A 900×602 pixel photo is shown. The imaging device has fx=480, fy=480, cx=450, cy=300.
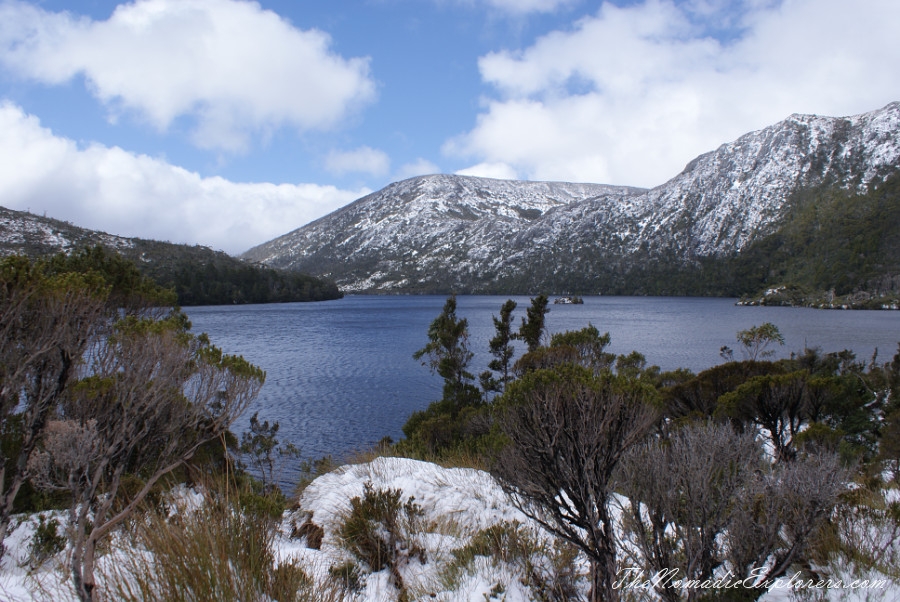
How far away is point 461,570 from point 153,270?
127 m

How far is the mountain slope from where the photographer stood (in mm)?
104875

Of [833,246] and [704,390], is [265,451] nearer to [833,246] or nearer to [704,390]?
[704,390]

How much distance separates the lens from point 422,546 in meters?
6.16

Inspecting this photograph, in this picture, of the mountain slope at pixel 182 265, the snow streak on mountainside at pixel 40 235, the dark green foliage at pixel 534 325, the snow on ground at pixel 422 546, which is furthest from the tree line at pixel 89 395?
the snow streak on mountainside at pixel 40 235

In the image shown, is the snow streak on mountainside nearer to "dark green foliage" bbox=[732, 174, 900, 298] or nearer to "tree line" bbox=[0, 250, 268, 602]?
"tree line" bbox=[0, 250, 268, 602]

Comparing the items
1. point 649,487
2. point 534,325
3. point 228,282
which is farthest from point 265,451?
point 228,282

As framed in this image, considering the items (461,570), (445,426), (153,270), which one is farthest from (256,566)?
(153,270)

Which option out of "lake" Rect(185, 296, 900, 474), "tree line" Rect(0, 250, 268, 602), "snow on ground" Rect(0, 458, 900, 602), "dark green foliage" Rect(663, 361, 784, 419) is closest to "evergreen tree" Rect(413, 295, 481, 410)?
"lake" Rect(185, 296, 900, 474)

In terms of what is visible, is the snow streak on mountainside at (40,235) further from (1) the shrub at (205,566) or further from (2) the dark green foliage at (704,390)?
(1) the shrub at (205,566)

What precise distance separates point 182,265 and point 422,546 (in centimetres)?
14072

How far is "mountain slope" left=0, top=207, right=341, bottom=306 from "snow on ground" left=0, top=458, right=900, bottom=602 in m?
95.0

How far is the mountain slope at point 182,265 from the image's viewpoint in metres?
105

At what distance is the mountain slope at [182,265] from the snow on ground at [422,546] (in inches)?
3739

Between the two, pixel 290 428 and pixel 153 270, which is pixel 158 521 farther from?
pixel 153 270
